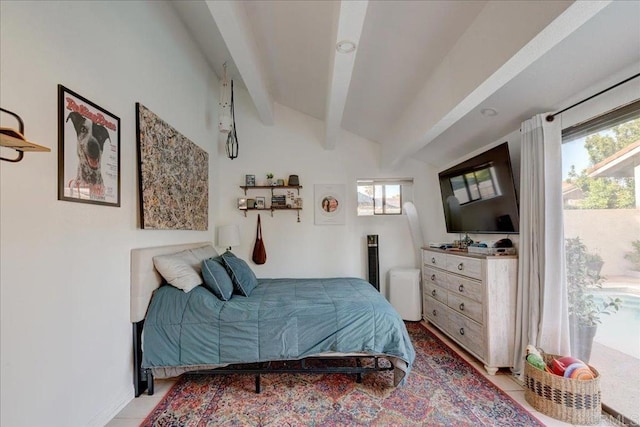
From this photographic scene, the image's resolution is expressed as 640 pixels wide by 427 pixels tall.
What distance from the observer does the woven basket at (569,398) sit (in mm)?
1827

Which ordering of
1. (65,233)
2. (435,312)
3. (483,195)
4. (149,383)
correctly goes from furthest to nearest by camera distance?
(435,312) < (483,195) < (149,383) < (65,233)

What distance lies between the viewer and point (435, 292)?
11.6 ft

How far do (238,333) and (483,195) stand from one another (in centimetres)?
255

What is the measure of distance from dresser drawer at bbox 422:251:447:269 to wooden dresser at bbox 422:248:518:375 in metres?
A: 0.10

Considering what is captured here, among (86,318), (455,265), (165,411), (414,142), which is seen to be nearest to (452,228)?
(455,265)

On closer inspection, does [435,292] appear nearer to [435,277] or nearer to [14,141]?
[435,277]

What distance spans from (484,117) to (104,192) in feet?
9.90

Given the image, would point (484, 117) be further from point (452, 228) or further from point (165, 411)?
point (165, 411)

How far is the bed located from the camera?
219cm

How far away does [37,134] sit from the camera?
147cm

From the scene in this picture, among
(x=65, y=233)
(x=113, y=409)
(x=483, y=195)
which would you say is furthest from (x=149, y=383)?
(x=483, y=195)

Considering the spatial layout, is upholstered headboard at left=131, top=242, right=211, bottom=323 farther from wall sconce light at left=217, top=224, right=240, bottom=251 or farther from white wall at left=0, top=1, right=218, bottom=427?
wall sconce light at left=217, top=224, right=240, bottom=251

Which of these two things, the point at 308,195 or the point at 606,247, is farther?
the point at 308,195

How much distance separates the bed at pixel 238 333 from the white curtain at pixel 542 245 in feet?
3.24
